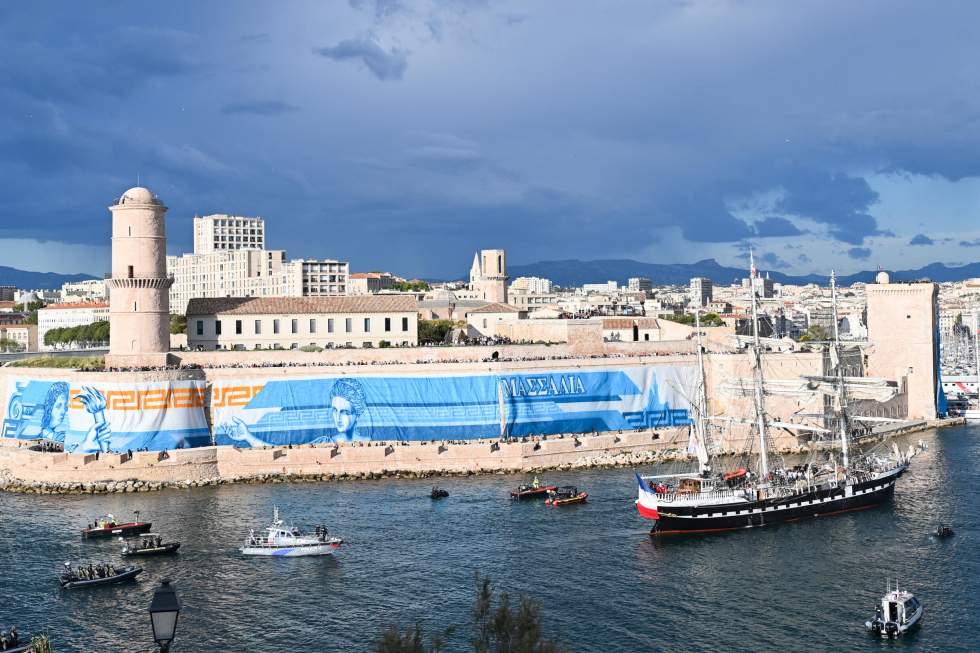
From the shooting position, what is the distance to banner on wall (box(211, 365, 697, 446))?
4912cm

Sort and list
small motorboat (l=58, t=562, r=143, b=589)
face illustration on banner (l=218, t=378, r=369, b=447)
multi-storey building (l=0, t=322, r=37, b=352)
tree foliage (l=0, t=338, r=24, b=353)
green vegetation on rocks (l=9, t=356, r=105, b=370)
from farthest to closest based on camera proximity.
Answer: multi-storey building (l=0, t=322, r=37, b=352) → tree foliage (l=0, t=338, r=24, b=353) → green vegetation on rocks (l=9, t=356, r=105, b=370) → face illustration on banner (l=218, t=378, r=369, b=447) → small motorboat (l=58, t=562, r=143, b=589)

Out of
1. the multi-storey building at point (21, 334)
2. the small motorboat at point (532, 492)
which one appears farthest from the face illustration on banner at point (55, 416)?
the multi-storey building at point (21, 334)

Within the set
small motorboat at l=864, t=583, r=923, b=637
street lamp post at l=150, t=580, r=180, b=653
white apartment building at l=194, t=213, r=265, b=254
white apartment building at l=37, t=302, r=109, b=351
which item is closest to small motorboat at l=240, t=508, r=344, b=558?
small motorboat at l=864, t=583, r=923, b=637

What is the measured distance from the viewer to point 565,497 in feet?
134

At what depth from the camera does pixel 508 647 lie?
13133 millimetres

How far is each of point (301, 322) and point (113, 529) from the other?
22162mm

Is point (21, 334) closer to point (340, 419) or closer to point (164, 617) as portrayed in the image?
point (340, 419)

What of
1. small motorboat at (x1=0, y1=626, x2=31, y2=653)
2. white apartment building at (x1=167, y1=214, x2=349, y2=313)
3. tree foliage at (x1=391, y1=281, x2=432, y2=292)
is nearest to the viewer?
small motorboat at (x1=0, y1=626, x2=31, y2=653)

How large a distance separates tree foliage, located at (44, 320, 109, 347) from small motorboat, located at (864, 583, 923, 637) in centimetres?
7852

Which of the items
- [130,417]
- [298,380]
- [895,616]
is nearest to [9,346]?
[130,417]

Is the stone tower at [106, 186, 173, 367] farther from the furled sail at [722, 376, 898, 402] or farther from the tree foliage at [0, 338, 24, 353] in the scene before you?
the tree foliage at [0, 338, 24, 353]

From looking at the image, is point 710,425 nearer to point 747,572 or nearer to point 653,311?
point 747,572

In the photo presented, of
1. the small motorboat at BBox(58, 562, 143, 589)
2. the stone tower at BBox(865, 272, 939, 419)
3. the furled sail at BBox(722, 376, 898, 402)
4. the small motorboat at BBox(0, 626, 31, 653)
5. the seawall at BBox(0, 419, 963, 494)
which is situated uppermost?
the stone tower at BBox(865, 272, 939, 419)

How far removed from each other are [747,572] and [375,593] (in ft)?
38.6
